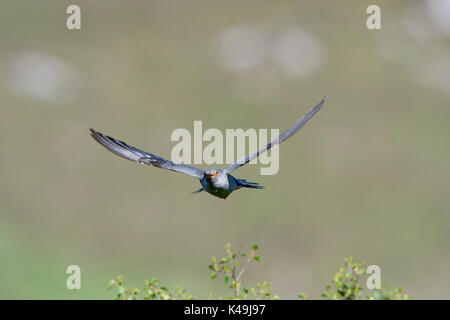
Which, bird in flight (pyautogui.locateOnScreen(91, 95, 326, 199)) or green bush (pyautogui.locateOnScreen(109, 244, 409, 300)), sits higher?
bird in flight (pyautogui.locateOnScreen(91, 95, 326, 199))

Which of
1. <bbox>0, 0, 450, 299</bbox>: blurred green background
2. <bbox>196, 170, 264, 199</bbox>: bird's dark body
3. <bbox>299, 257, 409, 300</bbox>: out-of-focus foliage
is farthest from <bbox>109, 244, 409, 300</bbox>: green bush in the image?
<bbox>0, 0, 450, 299</bbox>: blurred green background

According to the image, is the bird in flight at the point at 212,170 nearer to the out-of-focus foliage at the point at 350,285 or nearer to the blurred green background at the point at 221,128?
the out-of-focus foliage at the point at 350,285

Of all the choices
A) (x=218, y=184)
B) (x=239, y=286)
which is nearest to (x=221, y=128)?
A: (x=218, y=184)

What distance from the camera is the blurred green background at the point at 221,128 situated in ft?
103

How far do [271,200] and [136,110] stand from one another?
7723mm

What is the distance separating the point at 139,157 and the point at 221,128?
74.4ft

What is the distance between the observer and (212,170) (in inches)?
392

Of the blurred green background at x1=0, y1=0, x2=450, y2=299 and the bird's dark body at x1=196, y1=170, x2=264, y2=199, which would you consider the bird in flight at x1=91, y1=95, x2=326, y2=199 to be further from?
the blurred green background at x1=0, y1=0, x2=450, y2=299

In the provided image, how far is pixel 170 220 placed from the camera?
32562mm

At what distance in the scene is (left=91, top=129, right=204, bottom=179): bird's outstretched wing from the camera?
10.3m

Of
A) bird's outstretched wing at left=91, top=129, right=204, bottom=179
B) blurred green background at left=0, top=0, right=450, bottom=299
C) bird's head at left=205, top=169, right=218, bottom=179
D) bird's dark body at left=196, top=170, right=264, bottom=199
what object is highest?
blurred green background at left=0, top=0, right=450, bottom=299

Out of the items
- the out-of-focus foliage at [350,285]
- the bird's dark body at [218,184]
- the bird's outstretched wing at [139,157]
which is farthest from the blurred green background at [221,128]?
the out-of-focus foliage at [350,285]

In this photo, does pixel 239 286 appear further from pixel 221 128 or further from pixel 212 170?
pixel 221 128
